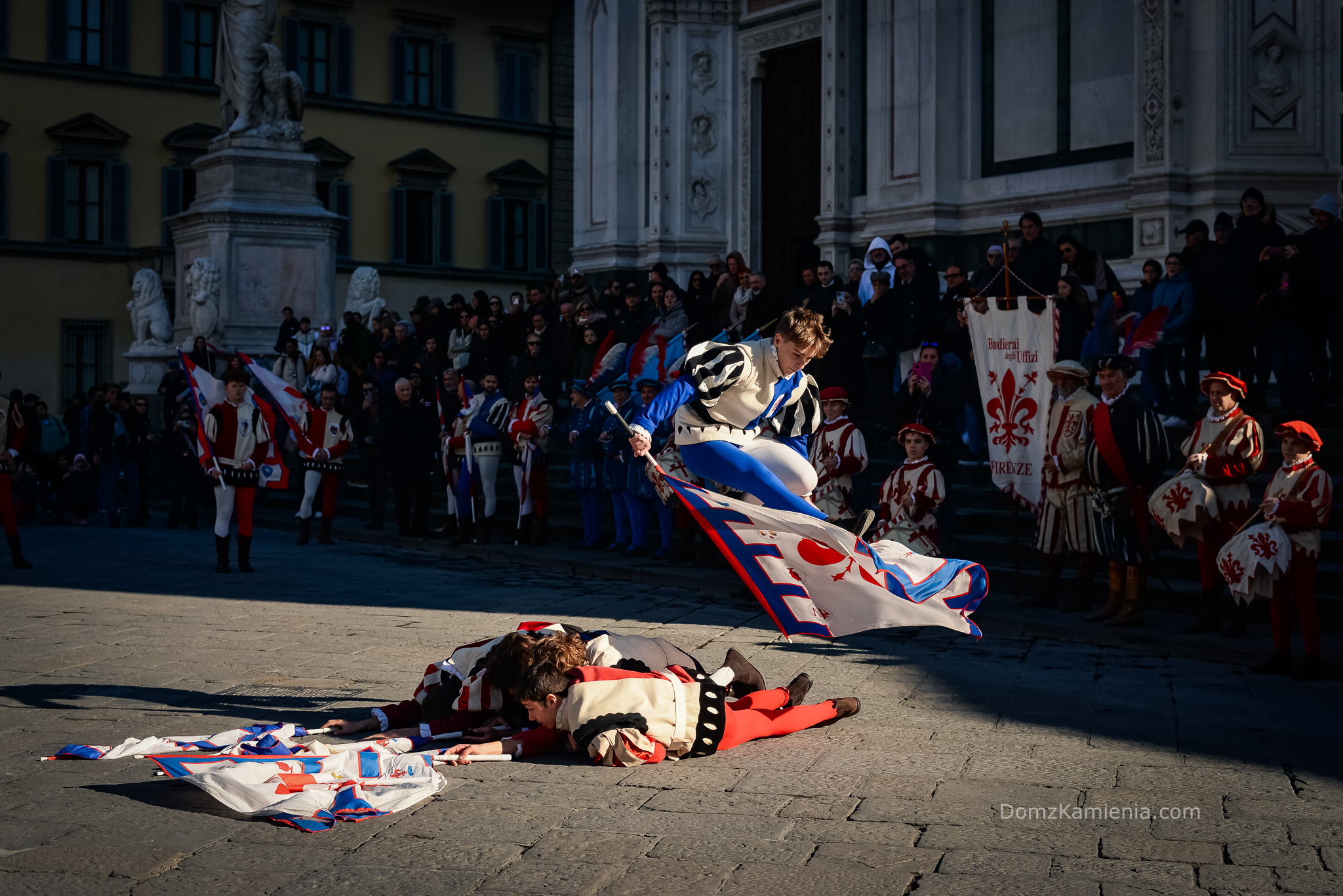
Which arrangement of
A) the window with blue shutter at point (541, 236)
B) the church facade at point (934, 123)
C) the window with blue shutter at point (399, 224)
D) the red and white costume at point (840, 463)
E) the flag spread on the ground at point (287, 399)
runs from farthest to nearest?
the window with blue shutter at point (541, 236)
the window with blue shutter at point (399, 224)
the flag spread on the ground at point (287, 399)
the church facade at point (934, 123)
the red and white costume at point (840, 463)

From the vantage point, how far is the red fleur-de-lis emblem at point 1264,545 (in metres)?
8.99

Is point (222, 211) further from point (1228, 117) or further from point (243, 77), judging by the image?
point (1228, 117)

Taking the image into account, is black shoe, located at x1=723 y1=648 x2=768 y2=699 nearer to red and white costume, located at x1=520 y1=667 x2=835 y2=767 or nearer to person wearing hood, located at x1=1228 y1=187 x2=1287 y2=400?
red and white costume, located at x1=520 y1=667 x2=835 y2=767

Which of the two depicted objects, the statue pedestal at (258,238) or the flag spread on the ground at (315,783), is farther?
the statue pedestal at (258,238)

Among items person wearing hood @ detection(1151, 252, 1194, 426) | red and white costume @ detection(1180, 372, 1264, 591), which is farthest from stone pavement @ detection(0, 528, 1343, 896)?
person wearing hood @ detection(1151, 252, 1194, 426)

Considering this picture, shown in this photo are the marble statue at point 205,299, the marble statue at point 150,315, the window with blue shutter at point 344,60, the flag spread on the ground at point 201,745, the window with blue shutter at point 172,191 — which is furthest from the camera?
the window with blue shutter at point 344,60

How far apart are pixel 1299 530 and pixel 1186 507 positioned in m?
1.07

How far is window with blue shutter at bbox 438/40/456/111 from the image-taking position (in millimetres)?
42125

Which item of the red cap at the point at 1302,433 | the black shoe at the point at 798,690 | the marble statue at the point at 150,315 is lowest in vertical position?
the black shoe at the point at 798,690

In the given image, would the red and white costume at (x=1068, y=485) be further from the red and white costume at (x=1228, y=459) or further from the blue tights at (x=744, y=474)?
the blue tights at (x=744, y=474)

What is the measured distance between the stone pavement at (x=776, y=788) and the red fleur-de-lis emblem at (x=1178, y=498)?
46.7 inches

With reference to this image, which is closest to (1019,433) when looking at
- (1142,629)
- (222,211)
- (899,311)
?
(1142,629)

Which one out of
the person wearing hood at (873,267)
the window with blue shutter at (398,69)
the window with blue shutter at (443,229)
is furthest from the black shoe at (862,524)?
the window with blue shutter at (398,69)

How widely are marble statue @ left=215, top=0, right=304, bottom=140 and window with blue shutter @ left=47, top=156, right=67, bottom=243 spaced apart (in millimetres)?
14249
